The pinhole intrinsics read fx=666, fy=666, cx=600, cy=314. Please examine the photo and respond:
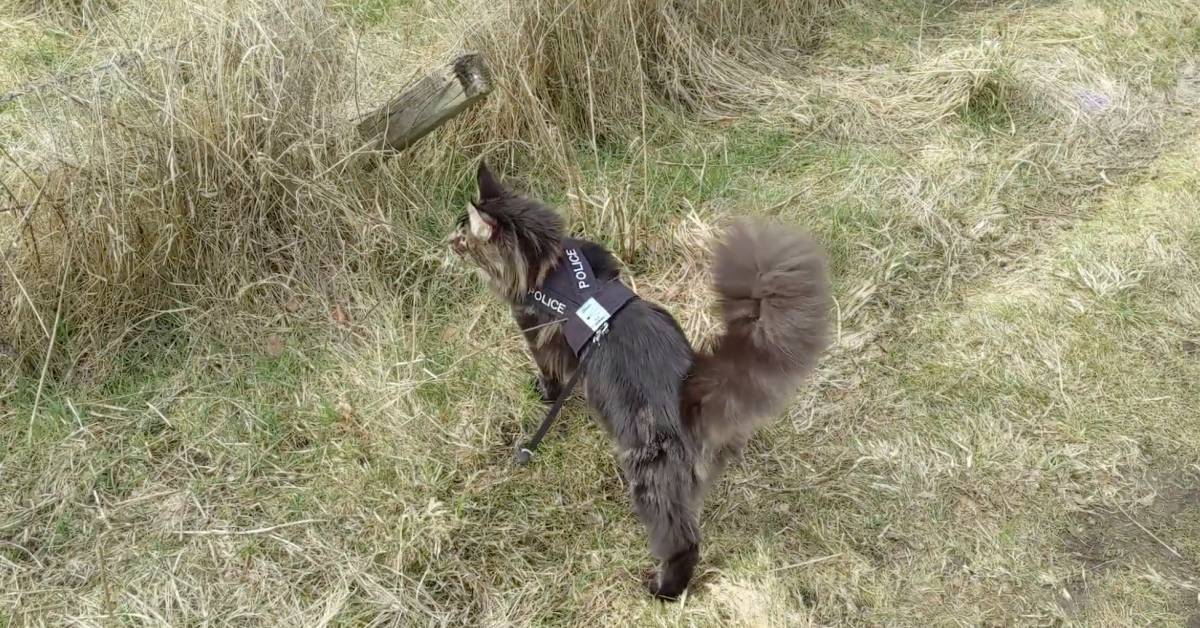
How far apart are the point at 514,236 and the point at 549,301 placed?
0.25 meters

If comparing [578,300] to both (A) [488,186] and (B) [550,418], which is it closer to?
(B) [550,418]

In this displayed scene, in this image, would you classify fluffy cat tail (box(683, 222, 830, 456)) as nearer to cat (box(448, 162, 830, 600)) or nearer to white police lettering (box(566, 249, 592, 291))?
cat (box(448, 162, 830, 600))

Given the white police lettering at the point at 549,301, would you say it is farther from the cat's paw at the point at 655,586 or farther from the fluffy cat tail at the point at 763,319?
the cat's paw at the point at 655,586

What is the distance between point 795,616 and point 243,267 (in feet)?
8.54

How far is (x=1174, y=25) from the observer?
454 cm

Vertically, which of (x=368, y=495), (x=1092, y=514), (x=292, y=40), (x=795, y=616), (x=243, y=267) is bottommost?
(x=1092, y=514)

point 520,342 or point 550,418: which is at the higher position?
point 550,418

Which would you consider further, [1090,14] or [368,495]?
[1090,14]

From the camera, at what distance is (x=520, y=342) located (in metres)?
2.91

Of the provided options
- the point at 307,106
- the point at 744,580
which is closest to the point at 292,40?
the point at 307,106

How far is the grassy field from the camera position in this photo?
7.32 ft

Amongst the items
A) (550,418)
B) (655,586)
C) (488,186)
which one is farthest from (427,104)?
(655,586)

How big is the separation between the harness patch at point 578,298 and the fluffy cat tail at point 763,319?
0.41 m

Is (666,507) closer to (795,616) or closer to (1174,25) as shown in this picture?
(795,616)
